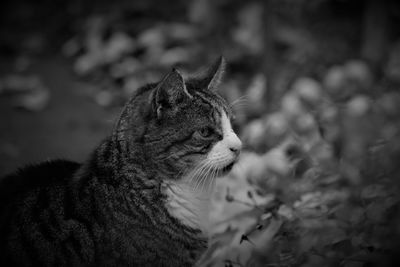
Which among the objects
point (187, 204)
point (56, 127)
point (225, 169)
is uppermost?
point (56, 127)

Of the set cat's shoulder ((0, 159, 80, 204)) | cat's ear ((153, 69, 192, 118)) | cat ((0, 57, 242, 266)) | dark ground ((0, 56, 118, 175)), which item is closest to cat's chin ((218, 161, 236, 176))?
cat ((0, 57, 242, 266))

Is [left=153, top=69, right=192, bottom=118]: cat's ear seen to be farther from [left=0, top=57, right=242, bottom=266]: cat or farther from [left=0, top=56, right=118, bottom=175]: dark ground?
[left=0, top=56, right=118, bottom=175]: dark ground

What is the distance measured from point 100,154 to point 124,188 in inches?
8.7

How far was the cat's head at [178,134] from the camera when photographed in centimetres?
240

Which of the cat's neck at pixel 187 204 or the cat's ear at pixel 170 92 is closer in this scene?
the cat's ear at pixel 170 92

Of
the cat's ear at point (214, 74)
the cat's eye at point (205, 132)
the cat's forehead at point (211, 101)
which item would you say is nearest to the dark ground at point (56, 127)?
the cat's ear at point (214, 74)

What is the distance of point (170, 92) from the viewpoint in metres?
2.33

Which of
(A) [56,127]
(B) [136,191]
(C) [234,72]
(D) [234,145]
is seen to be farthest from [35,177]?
(C) [234,72]

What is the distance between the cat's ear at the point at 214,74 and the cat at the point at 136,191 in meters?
0.12

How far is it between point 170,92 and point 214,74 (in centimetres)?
43

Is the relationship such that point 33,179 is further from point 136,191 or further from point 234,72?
point 234,72

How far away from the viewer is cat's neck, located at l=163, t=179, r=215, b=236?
2414 mm

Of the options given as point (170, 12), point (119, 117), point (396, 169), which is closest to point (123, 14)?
point (170, 12)

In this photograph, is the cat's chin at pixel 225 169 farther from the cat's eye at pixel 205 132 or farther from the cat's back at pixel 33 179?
the cat's back at pixel 33 179
